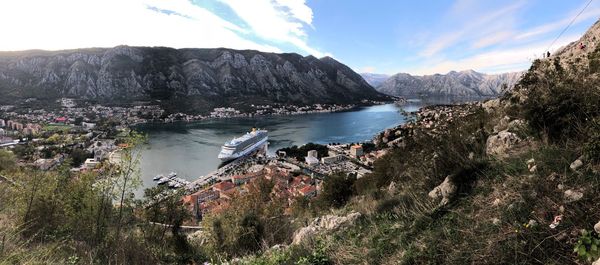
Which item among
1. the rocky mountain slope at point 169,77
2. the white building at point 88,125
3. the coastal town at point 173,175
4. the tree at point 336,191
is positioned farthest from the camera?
the rocky mountain slope at point 169,77

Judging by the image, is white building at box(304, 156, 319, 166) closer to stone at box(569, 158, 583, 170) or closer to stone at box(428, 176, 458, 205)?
stone at box(428, 176, 458, 205)

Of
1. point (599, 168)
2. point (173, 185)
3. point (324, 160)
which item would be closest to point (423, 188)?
point (599, 168)

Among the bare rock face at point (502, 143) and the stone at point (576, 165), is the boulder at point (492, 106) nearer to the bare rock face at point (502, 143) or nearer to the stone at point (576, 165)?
the bare rock face at point (502, 143)

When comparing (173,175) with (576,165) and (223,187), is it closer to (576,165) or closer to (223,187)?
(223,187)

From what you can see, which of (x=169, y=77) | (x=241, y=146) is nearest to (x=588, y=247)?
(x=241, y=146)

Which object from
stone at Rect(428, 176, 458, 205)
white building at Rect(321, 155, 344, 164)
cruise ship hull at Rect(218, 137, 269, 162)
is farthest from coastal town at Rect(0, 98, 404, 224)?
stone at Rect(428, 176, 458, 205)

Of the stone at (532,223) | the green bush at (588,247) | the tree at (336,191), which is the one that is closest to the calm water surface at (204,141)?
the tree at (336,191)
